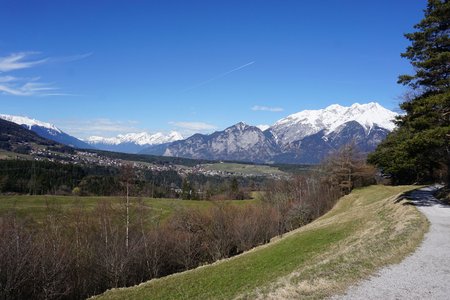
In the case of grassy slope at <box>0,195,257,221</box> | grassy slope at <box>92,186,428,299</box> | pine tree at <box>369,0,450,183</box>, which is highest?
pine tree at <box>369,0,450,183</box>

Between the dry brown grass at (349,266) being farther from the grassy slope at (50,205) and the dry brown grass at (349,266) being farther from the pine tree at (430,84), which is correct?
the grassy slope at (50,205)

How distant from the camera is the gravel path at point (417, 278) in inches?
556

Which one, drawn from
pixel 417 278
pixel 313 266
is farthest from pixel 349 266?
pixel 417 278

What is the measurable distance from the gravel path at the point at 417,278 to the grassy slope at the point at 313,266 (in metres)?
0.63

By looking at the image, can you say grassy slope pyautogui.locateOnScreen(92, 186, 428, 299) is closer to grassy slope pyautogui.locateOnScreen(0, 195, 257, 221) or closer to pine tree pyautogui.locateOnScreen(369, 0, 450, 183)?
pine tree pyautogui.locateOnScreen(369, 0, 450, 183)

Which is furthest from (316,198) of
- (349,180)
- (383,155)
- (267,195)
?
(267,195)

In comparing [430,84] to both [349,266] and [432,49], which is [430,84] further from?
[349,266]

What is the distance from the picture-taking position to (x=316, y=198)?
88.6 metres

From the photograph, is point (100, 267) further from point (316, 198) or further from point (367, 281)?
point (316, 198)

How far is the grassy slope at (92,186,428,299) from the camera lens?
16375 mm

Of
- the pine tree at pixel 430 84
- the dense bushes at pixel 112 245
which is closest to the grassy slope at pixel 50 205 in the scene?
the dense bushes at pixel 112 245

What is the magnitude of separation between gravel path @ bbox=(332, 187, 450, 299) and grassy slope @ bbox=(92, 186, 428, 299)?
2.06ft

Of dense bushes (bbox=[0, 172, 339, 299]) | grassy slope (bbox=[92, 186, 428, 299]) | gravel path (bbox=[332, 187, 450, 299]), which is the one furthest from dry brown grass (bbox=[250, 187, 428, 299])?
dense bushes (bbox=[0, 172, 339, 299])

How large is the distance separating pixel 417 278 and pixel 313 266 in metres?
5.21
